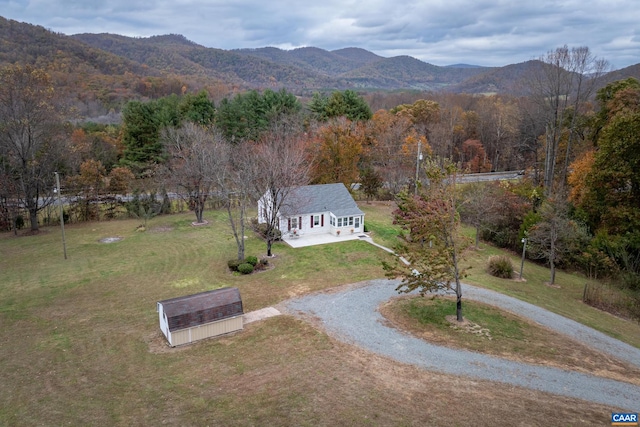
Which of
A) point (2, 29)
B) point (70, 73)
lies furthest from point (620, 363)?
point (2, 29)

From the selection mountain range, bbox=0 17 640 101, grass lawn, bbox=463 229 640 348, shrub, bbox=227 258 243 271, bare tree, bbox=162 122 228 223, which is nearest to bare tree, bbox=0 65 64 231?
bare tree, bbox=162 122 228 223

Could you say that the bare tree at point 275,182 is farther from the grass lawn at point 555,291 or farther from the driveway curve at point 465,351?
the grass lawn at point 555,291

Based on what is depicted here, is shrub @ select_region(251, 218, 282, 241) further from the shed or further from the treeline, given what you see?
the shed

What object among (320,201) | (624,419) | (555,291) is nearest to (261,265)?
(320,201)

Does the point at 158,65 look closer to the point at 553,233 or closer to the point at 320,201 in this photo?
the point at 320,201

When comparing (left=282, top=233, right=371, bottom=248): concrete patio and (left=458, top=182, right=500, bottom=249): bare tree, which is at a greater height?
(left=458, top=182, right=500, bottom=249): bare tree

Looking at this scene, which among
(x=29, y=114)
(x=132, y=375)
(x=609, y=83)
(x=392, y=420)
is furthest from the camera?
(x=609, y=83)

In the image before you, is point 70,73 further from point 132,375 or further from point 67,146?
point 132,375
